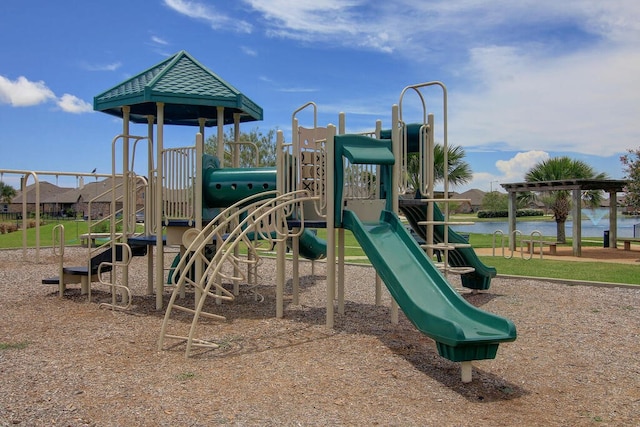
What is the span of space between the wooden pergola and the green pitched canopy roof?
34.9 ft

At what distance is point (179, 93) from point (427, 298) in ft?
15.6

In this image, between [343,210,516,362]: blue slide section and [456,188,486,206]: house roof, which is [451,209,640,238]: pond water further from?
[456,188,486,206]: house roof

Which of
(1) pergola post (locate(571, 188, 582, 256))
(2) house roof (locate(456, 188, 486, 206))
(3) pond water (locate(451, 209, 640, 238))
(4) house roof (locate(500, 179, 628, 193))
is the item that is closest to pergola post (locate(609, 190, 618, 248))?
(4) house roof (locate(500, 179, 628, 193))

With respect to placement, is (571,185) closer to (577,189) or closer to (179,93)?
(577,189)

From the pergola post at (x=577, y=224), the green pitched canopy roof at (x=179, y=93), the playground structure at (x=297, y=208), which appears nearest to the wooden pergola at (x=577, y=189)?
the pergola post at (x=577, y=224)

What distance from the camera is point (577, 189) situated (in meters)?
16.8

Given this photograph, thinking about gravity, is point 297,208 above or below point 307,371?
above

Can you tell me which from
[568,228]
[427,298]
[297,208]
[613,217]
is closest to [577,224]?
[613,217]

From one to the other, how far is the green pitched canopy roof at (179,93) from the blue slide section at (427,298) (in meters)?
2.84

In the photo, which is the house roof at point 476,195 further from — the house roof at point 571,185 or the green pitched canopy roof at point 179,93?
the green pitched canopy roof at point 179,93

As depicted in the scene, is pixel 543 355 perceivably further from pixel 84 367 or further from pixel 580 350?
pixel 84 367

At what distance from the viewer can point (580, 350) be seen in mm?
5836

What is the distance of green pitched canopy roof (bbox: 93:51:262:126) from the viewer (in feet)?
26.0

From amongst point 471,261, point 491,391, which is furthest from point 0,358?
point 471,261
